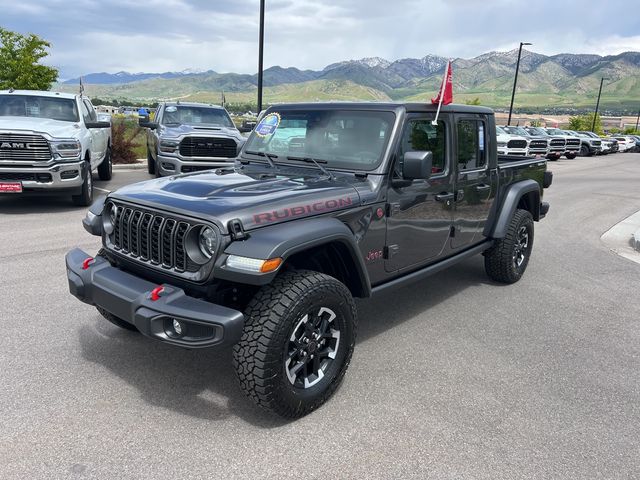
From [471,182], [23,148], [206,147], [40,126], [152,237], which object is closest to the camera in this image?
[152,237]

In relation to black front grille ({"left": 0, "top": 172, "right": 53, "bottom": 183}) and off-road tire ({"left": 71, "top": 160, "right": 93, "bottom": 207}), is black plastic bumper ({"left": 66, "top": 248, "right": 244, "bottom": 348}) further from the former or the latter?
off-road tire ({"left": 71, "top": 160, "right": 93, "bottom": 207})

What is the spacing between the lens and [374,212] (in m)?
3.67

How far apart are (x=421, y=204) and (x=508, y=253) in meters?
1.96

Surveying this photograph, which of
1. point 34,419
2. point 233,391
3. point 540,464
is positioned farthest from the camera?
point 233,391

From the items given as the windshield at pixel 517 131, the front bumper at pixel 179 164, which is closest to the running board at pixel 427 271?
the front bumper at pixel 179 164

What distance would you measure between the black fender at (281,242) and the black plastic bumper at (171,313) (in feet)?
0.67

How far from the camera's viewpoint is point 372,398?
3.37m

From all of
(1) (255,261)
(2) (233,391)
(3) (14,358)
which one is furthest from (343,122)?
(3) (14,358)

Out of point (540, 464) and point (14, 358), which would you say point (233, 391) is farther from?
point (540, 464)

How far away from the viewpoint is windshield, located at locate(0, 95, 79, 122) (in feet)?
30.4

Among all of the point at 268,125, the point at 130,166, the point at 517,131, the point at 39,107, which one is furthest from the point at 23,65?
the point at 517,131

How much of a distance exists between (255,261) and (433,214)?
200 cm

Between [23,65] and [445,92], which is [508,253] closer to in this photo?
[445,92]

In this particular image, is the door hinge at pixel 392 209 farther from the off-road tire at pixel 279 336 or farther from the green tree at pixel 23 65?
the green tree at pixel 23 65
